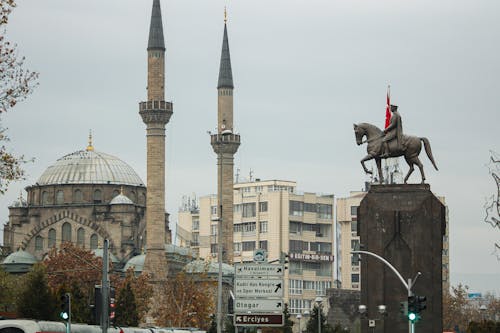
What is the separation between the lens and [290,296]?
160750mm

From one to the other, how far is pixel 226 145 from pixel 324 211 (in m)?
34.5

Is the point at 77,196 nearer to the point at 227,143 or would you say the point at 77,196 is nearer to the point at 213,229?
the point at 227,143

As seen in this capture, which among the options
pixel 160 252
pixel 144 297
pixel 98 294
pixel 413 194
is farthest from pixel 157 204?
pixel 98 294

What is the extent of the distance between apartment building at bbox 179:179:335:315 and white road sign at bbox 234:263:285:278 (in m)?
117

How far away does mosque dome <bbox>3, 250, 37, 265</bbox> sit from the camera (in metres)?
138

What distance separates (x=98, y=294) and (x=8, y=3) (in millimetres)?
8819

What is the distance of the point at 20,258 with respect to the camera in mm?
139500

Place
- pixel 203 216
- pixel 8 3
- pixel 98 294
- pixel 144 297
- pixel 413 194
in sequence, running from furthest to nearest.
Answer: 1. pixel 203 216
2. pixel 144 297
3. pixel 413 194
4. pixel 98 294
5. pixel 8 3

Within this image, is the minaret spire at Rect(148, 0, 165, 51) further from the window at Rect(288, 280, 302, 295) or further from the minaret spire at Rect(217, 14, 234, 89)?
the window at Rect(288, 280, 302, 295)

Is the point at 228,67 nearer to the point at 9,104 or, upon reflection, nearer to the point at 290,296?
the point at 290,296

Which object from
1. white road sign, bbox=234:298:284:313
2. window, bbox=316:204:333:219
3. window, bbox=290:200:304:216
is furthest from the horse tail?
window, bbox=316:204:333:219

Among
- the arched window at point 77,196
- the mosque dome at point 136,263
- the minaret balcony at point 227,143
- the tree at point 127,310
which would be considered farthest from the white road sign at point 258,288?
the arched window at point 77,196

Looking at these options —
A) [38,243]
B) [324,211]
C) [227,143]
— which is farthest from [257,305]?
[324,211]

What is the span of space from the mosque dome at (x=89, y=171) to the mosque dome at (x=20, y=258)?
43.1 ft
